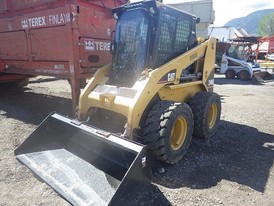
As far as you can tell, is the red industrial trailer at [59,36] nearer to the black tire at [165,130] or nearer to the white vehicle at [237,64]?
the black tire at [165,130]

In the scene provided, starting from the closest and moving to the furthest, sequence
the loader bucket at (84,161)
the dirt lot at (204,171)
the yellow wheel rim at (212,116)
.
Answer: the loader bucket at (84,161) → the dirt lot at (204,171) → the yellow wheel rim at (212,116)

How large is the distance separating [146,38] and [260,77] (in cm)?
1233

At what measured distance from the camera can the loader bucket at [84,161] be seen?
2.86 m

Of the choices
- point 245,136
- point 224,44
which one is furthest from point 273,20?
point 245,136

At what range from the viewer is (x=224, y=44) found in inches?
575

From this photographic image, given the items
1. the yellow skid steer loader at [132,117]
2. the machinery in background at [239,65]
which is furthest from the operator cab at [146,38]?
the machinery in background at [239,65]

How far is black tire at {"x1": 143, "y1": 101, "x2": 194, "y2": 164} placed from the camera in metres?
3.46

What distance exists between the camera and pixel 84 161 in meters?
3.65

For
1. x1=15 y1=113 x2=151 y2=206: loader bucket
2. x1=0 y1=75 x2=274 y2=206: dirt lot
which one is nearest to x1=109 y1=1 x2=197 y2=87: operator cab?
x1=15 y1=113 x2=151 y2=206: loader bucket

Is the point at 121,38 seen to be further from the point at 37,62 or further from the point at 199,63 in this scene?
the point at 37,62

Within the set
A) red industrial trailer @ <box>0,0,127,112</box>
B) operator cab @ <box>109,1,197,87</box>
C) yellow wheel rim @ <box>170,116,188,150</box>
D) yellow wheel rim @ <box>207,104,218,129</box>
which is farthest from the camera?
red industrial trailer @ <box>0,0,127,112</box>

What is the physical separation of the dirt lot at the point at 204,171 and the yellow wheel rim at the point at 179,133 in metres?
0.28

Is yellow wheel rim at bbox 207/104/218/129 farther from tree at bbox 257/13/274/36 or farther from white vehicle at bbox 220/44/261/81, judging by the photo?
tree at bbox 257/13/274/36

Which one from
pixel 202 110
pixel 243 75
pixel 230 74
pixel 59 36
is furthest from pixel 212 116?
pixel 230 74
